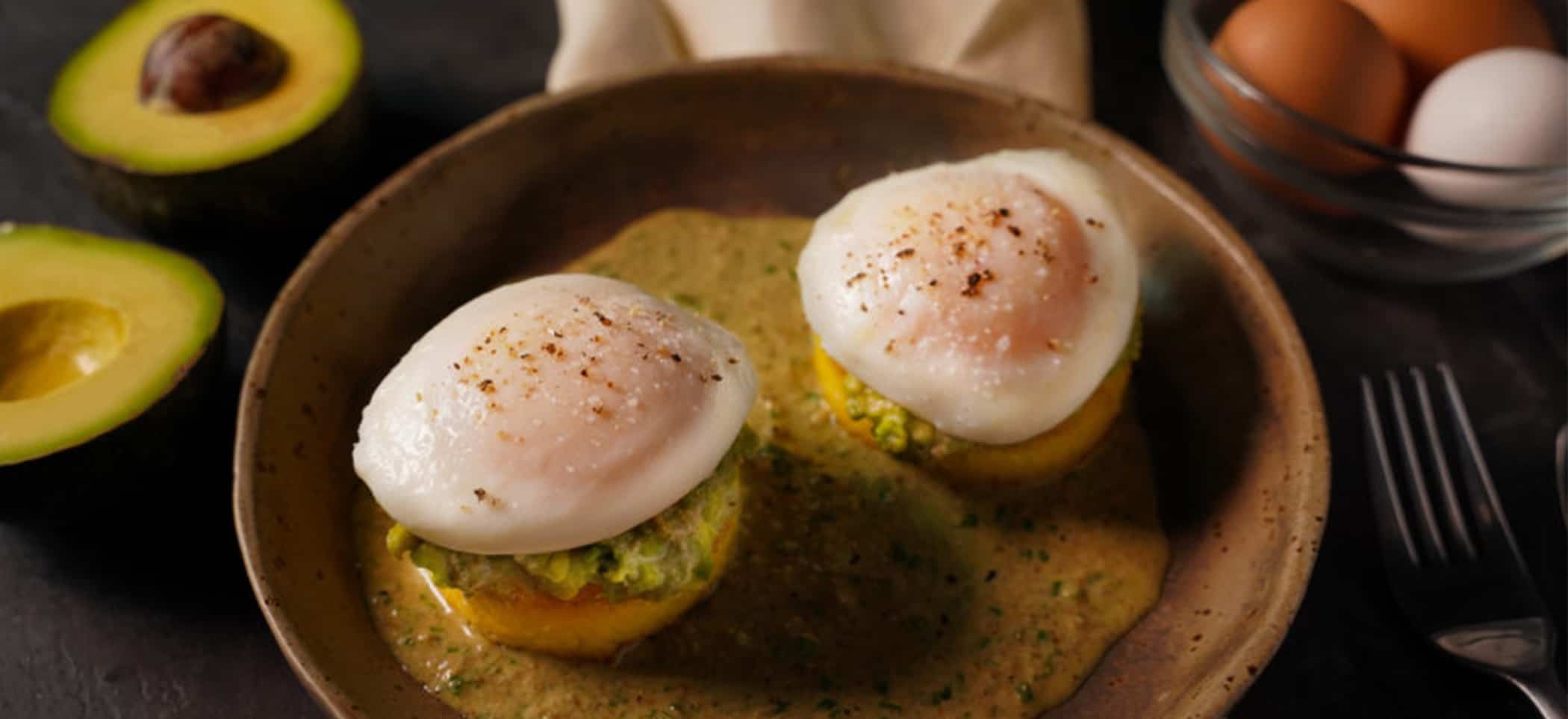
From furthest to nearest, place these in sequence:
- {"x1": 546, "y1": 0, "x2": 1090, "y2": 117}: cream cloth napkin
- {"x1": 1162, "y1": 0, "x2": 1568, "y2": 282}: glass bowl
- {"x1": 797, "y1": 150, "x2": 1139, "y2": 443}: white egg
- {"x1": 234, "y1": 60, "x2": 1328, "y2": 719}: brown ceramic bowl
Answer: {"x1": 546, "y1": 0, "x2": 1090, "y2": 117}: cream cloth napkin → {"x1": 1162, "y1": 0, "x2": 1568, "y2": 282}: glass bowl → {"x1": 797, "y1": 150, "x2": 1139, "y2": 443}: white egg → {"x1": 234, "y1": 60, "x2": 1328, "y2": 719}: brown ceramic bowl

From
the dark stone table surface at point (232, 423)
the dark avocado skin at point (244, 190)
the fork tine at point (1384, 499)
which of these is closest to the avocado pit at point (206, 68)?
the dark avocado skin at point (244, 190)

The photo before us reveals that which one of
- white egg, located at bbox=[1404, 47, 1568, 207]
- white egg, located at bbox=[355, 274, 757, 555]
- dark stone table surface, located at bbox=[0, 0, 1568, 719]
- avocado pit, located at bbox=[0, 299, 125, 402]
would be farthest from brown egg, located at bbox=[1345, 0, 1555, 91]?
avocado pit, located at bbox=[0, 299, 125, 402]

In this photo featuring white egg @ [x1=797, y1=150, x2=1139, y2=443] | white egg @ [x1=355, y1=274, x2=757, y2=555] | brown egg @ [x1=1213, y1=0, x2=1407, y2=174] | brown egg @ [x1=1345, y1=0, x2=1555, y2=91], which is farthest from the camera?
brown egg @ [x1=1345, y1=0, x2=1555, y2=91]

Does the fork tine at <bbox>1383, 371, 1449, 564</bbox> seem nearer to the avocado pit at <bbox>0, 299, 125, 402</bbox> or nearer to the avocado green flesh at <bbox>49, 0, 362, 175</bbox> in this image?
the avocado green flesh at <bbox>49, 0, 362, 175</bbox>

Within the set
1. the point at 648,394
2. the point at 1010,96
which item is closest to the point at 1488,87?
the point at 1010,96

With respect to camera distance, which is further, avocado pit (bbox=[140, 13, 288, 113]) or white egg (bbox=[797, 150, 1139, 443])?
avocado pit (bbox=[140, 13, 288, 113])

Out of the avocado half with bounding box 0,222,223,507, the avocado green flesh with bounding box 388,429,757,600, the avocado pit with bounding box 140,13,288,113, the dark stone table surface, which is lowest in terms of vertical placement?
the dark stone table surface

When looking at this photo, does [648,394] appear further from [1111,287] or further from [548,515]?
[1111,287]
